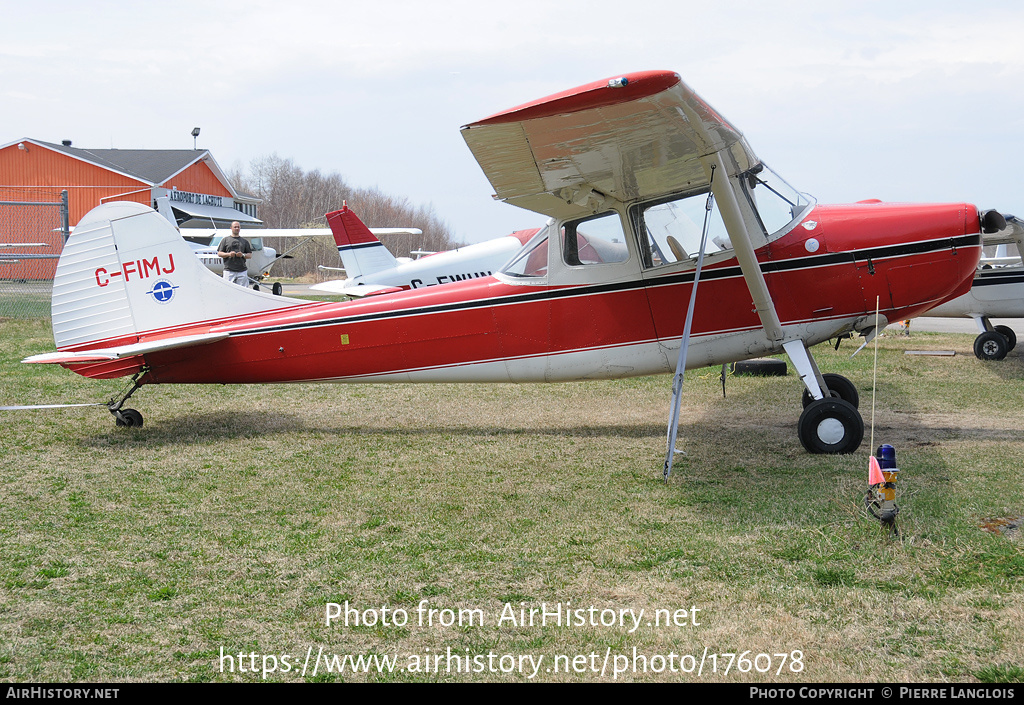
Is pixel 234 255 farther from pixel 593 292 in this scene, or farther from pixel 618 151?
pixel 618 151

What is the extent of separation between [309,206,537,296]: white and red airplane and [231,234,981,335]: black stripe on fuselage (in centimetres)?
883

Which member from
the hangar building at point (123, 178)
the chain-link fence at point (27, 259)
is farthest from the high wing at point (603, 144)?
the hangar building at point (123, 178)

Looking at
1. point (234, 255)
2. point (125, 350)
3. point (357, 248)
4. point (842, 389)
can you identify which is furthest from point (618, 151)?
point (357, 248)

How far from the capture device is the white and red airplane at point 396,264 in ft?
52.7

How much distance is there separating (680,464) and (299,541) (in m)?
2.91

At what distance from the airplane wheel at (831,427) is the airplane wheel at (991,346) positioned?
6.80m

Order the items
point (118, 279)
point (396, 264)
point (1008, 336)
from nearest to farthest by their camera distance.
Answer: point (118, 279) → point (1008, 336) → point (396, 264)

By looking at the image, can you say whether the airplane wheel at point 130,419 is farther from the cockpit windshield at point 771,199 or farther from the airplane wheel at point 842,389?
the airplane wheel at point 842,389

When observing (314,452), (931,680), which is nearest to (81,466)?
(314,452)

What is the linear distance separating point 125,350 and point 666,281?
4600mm

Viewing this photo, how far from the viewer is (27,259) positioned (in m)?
16.4

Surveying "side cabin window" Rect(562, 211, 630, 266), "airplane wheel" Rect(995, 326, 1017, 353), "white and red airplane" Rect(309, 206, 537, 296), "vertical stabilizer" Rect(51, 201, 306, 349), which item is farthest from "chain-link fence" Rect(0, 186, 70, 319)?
"airplane wheel" Rect(995, 326, 1017, 353)

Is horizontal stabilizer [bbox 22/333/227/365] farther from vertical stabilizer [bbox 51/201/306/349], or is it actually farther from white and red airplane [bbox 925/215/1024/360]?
white and red airplane [bbox 925/215/1024/360]
